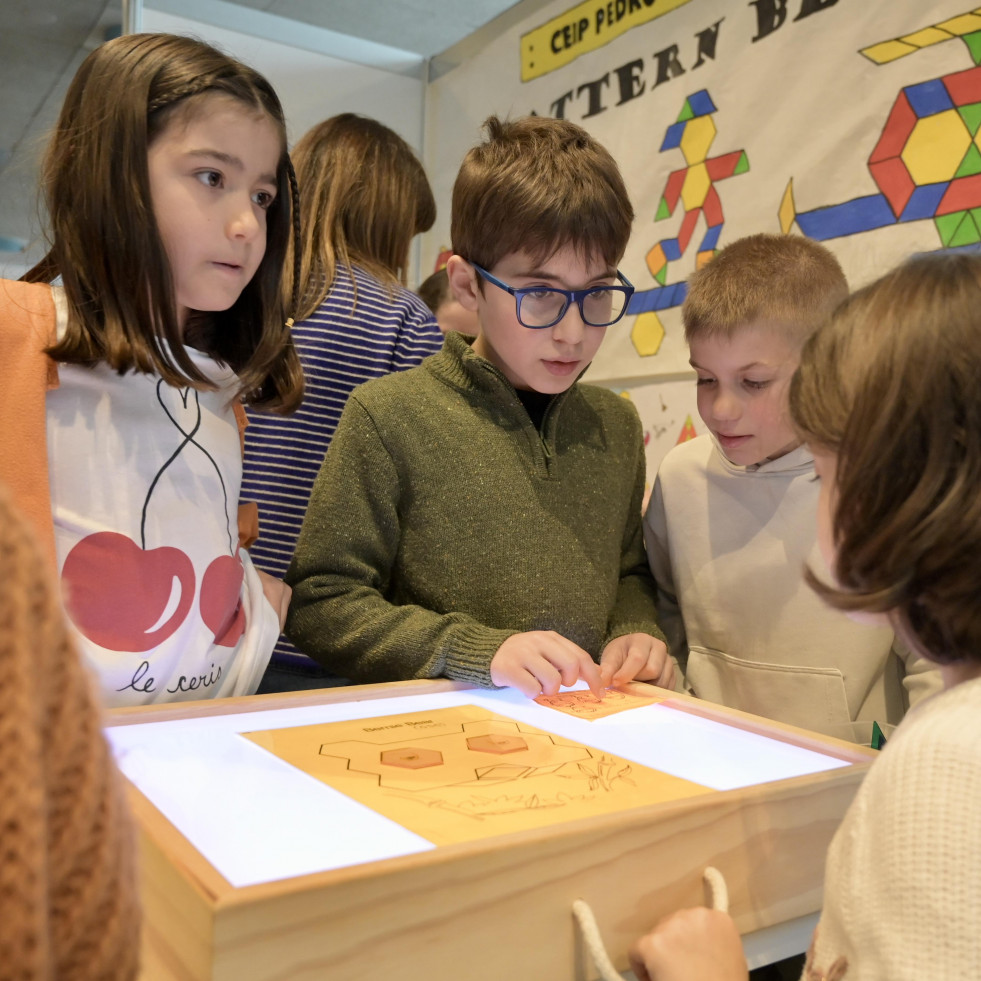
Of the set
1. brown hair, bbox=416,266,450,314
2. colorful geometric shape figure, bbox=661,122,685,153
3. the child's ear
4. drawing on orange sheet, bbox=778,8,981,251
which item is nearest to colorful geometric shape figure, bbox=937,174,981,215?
drawing on orange sheet, bbox=778,8,981,251

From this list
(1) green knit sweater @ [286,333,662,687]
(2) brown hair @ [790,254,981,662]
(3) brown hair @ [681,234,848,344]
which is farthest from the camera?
(3) brown hair @ [681,234,848,344]

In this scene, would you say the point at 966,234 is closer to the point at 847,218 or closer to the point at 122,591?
the point at 847,218

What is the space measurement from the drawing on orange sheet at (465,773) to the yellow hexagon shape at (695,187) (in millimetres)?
1339

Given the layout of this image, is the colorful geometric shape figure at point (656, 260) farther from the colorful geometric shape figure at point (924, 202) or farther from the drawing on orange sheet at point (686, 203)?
the colorful geometric shape figure at point (924, 202)

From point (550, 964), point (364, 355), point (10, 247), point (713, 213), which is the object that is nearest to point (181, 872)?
point (550, 964)

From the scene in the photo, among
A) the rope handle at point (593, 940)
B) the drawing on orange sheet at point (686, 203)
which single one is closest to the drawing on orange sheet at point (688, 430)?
the drawing on orange sheet at point (686, 203)

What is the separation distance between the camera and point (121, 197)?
85cm

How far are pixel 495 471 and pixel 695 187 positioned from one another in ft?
3.35

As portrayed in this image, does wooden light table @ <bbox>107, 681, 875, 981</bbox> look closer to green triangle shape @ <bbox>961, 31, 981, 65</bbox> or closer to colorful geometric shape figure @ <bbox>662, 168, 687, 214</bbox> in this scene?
green triangle shape @ <bbox>961, 31, 981, 65</bbox>

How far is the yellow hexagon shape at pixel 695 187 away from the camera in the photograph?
1.78 meters

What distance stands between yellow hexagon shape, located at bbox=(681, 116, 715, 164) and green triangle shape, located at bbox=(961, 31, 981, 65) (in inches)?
20.2

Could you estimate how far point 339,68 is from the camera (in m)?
2.49

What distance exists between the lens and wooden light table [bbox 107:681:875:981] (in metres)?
0.42

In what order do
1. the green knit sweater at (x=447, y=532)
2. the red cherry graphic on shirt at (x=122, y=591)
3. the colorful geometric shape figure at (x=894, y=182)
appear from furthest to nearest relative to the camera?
the colorful geometric shape figure at (x=894, y=182) → the green knit sweater at (x=447, y=532) → the red cherry graphic on shirt at (x=122, y=591)
